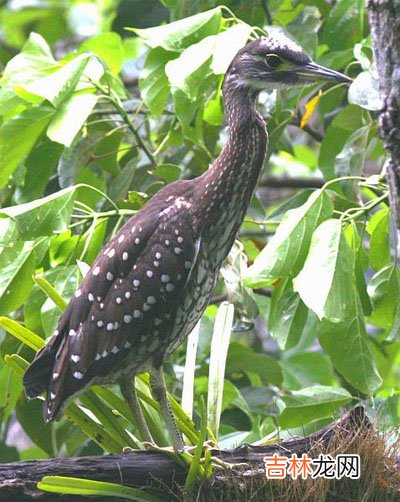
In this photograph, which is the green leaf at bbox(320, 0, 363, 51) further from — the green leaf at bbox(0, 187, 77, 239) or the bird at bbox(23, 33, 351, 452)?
the green leaf at bbox(0, 187, 77, 239)

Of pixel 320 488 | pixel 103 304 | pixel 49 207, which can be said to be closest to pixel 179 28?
pixel 49 207

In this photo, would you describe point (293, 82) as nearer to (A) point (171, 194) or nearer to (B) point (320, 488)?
(A) point (171, 194)

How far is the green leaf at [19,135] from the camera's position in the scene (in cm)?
335

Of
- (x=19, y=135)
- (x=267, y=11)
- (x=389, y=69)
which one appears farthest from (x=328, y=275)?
(x=267, y=11)

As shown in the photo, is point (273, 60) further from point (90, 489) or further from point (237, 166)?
point (90, 489)

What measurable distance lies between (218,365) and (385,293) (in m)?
0.56

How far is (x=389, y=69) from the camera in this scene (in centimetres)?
200

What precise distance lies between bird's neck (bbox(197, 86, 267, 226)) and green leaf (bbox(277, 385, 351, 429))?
598 millimetres

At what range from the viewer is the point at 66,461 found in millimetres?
2730

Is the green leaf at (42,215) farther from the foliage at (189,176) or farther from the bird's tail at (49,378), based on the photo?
the bird's tail at (49,378)

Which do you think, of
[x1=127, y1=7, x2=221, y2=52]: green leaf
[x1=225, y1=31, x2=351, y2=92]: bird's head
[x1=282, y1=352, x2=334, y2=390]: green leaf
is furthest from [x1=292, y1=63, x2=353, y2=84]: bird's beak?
[x1=282, y1=352, x2=334, y2=390]: green leaf

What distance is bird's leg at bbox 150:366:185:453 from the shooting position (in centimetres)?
293

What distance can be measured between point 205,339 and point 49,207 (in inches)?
37.1

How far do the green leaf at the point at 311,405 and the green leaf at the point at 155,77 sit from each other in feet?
3.47
